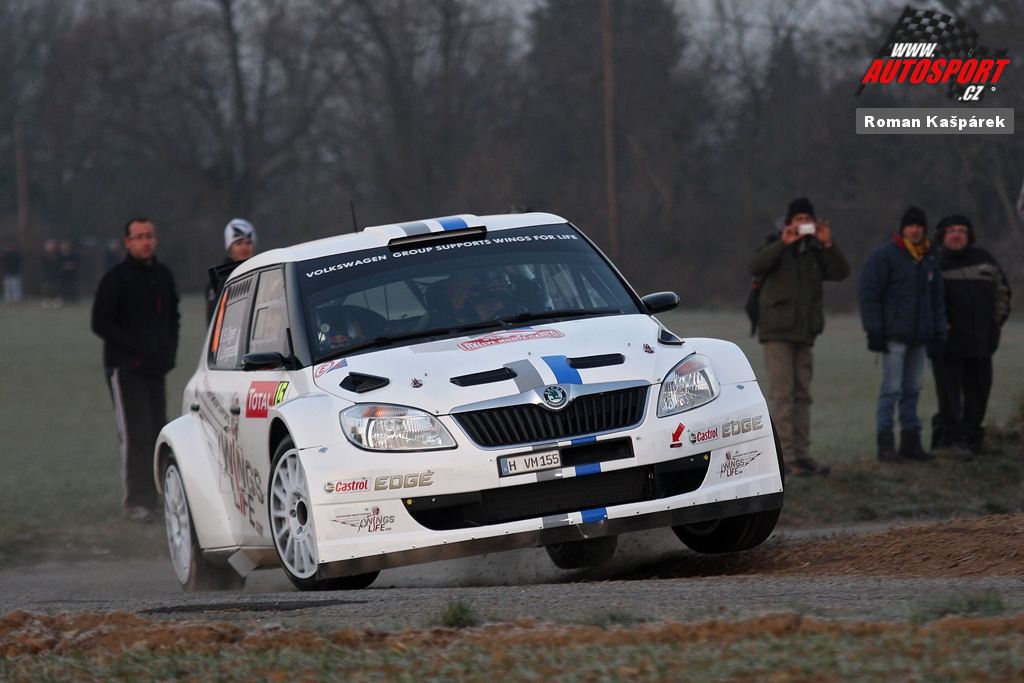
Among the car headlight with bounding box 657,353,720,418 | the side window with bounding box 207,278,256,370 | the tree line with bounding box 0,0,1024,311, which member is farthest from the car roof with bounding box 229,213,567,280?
the tree line with bounding box 0,0,1024,311

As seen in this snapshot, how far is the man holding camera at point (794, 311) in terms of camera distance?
1198 cm

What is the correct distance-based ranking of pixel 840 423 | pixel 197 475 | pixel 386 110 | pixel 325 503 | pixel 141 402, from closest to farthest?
pixel 325 503 → pixel 197 475 → pixel 141 402 → pixel 840 423 → pixel 386 110

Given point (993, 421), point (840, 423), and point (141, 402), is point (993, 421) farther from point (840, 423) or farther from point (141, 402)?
point (141, 402)

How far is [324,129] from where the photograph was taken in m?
64.8

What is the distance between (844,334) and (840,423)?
51.6ft

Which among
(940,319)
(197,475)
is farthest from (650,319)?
(940,319)

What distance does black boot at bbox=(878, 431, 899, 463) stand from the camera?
12.5 meters

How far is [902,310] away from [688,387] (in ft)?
20.2

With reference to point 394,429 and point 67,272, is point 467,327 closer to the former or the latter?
point 394,429

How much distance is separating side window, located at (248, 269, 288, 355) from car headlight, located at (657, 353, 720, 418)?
2.02m

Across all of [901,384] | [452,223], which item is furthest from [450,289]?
[901,384]

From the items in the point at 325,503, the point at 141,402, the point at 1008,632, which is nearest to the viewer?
the point at 1008,632

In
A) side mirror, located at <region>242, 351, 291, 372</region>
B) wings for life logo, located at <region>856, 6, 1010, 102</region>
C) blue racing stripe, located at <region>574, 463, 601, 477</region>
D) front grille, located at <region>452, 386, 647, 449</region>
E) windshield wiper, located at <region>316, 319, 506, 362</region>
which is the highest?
wings for life logo, located at <region>856, 6, 1010, 102</region>

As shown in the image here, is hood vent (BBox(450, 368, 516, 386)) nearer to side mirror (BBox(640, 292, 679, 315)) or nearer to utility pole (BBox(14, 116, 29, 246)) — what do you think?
side mirror (BBox(640, 292, 679, 315))
